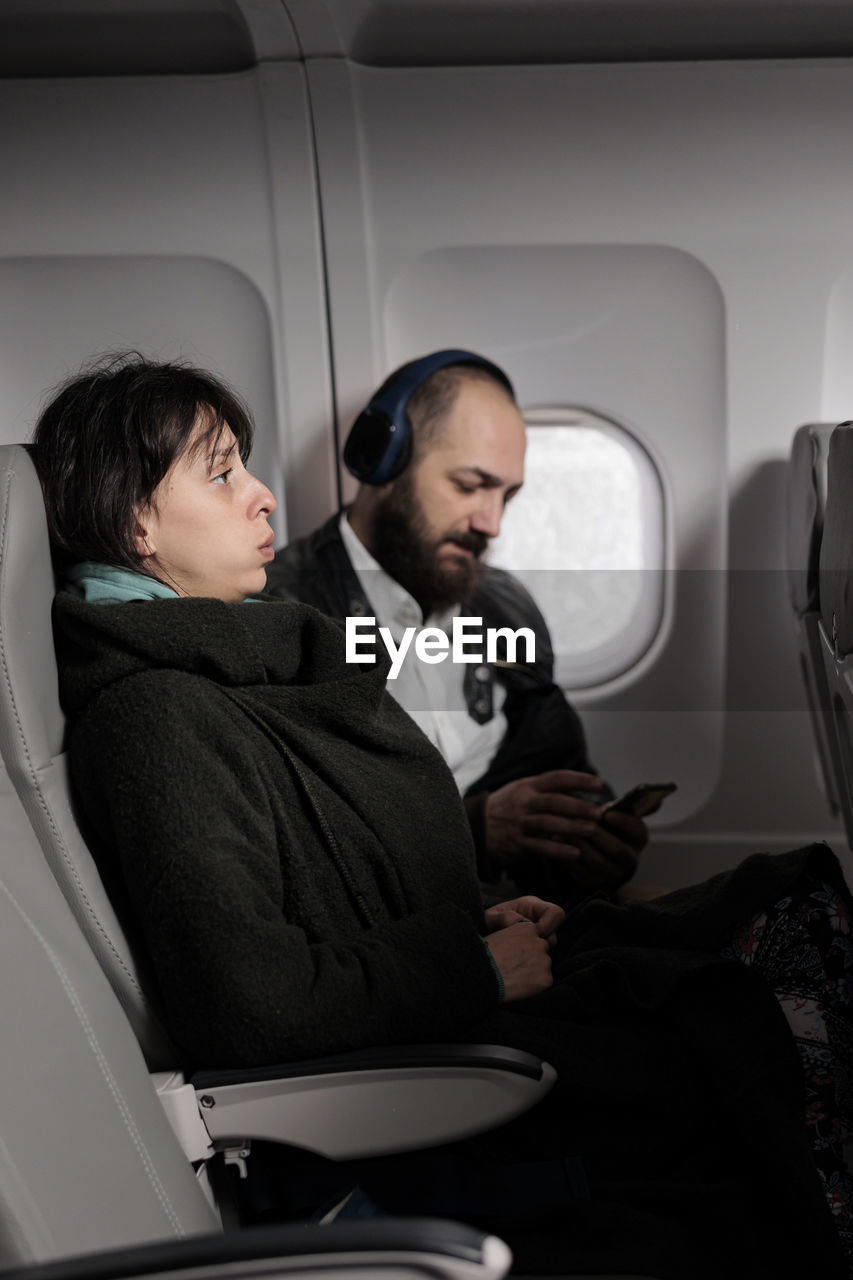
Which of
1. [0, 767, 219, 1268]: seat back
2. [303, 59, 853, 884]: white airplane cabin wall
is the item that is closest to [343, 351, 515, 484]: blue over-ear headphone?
[303, 59, 853, 884]: white airplane cabin wall

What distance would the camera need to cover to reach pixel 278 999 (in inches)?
45.6

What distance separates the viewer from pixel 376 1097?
119 cm

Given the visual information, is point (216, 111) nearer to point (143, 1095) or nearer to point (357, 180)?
point (357, 180)

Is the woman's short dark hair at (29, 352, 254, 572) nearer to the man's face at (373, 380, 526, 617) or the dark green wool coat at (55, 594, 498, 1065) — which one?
the dark green wool coat at (55, 594, 498, 1065)

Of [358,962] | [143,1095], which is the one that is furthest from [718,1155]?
[143,1095]

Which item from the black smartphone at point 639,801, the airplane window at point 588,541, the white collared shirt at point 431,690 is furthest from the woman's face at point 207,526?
the airplane window at point 588,541

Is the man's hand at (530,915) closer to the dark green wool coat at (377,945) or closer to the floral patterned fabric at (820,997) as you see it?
the dark green wool coat at (377,945)

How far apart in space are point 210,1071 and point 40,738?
Result: 390 mm

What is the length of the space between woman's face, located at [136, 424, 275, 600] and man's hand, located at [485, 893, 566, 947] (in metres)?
0.58

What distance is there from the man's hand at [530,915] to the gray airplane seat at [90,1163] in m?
0.60

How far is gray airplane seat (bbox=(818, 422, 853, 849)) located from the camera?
1.53m

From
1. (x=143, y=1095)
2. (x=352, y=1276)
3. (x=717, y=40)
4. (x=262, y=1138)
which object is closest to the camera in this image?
(x=352, y=1276)

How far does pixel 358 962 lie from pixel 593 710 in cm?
168

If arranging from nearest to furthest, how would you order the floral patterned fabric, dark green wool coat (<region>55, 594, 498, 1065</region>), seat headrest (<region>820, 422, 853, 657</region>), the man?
1. dark green wool coat (<region>55, 594, 498, 1065</region>)
2. the floral patterned fabric
3. seat headrest (<region>820, 422, 853, 657</region>)
4. the man
